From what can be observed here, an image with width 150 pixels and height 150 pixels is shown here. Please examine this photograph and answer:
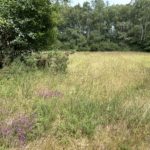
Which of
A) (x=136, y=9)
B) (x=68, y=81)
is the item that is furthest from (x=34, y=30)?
(x=136, y=9)

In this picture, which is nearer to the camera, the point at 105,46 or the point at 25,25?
the point at 25,25

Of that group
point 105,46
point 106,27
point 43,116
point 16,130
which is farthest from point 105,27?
point 16,130

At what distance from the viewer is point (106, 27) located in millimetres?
61156

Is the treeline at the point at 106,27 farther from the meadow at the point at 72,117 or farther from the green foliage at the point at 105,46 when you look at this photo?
the meadow at the point at 72,117

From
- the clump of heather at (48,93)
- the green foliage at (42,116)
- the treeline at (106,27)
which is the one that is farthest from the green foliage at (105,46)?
the green foliage at (42,116)

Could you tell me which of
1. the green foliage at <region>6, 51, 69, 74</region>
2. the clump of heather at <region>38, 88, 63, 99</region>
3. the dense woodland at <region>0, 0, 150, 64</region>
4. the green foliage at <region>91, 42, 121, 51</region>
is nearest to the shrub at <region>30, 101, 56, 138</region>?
the clump of heather at <region>38, 88, 63, 99</region>

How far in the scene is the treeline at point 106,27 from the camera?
2158 inches

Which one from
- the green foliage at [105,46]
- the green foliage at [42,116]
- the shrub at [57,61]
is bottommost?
the green foliage at [105,46]

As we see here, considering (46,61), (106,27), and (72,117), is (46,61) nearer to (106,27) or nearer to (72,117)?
(72,117)

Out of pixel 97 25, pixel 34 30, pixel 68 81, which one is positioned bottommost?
pixel 97 25

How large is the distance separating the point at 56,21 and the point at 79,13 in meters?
50.2

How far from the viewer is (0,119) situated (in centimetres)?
592

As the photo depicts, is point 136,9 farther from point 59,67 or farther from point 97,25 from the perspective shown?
point 59,67

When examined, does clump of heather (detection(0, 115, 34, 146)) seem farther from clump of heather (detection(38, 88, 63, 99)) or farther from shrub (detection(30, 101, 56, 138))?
clump of heather (detection(38, 88, 63, 99))
